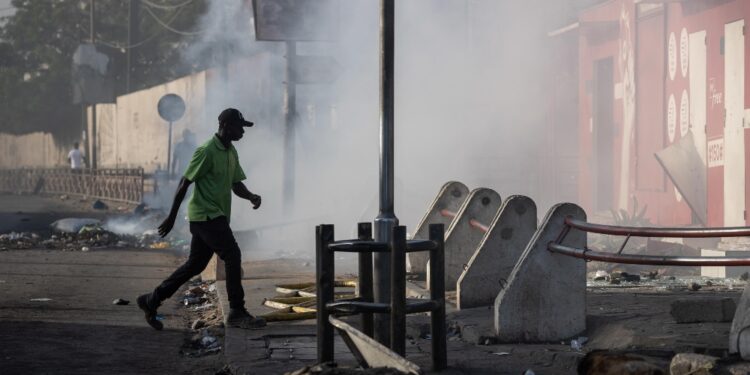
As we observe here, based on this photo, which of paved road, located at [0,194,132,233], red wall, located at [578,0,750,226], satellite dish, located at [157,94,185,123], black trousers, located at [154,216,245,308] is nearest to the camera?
black trousers, located at [154,216,245,308]

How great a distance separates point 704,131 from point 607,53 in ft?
14.5

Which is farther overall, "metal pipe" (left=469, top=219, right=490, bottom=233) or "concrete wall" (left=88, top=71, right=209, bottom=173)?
"concrete wall" (left=88, top=71, right=209, bottom=173)

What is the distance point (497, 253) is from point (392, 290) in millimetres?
3044

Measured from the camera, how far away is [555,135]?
23141mm

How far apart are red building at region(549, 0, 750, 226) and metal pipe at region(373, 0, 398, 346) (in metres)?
8.50

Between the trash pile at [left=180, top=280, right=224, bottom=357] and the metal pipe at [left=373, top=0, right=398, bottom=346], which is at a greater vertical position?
the metal pipe at [left=373, top=0, right=398, bottom=346]

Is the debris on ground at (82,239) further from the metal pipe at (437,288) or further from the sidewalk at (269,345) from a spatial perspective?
the metal pipe at (437,288)

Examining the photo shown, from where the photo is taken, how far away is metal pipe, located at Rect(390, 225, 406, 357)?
18.2 feet

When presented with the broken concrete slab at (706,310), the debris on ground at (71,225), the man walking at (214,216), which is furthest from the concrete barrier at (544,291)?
the debris on ground at (71,225)

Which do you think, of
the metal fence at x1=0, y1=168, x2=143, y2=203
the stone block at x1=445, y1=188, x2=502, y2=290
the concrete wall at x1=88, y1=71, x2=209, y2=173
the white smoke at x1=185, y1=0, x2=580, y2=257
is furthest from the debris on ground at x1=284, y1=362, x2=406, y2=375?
the concrete wall at x1=88, y1=71, x2=209, y2=173

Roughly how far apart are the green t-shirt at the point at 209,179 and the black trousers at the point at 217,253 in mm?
68

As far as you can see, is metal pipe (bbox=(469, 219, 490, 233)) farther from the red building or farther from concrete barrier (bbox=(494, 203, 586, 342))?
the red building

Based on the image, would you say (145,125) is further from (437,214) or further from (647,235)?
(647,235)

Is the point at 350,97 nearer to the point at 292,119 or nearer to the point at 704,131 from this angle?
the point at 292,119
